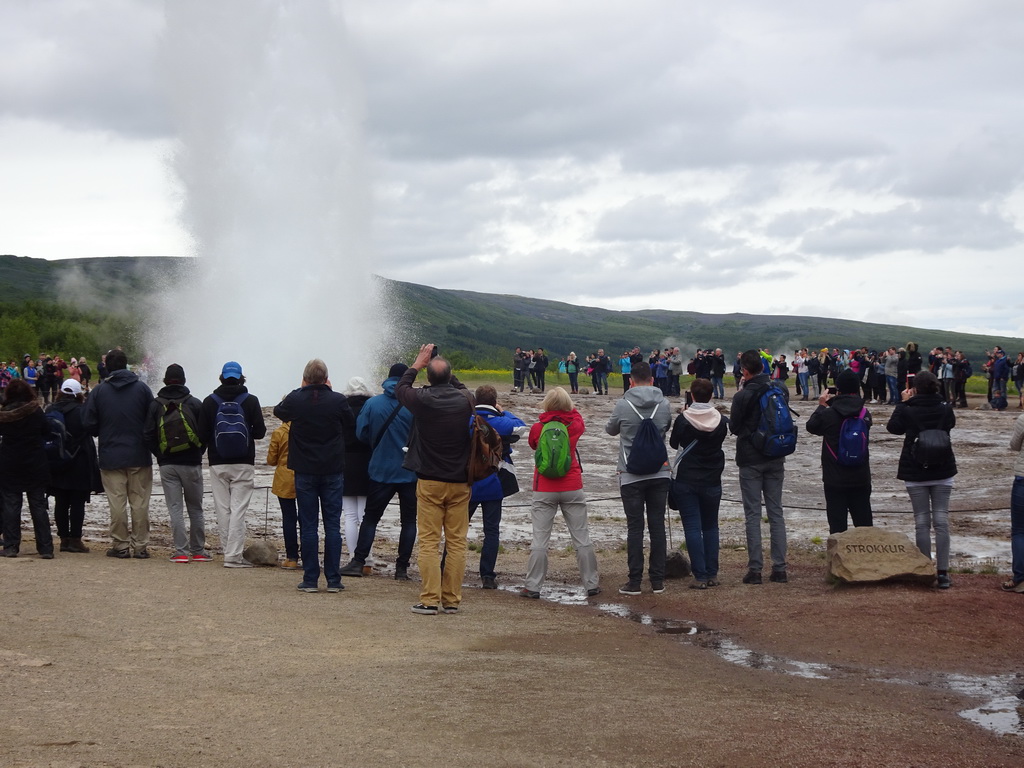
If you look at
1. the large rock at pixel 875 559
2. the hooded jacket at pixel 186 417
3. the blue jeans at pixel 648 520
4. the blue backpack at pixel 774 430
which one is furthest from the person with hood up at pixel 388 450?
the large rock at pixel 875 559

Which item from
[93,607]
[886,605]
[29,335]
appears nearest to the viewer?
[93,607]

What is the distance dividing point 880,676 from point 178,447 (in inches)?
272

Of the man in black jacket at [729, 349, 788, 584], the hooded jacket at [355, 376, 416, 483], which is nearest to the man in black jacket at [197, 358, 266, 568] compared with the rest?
the hooded jacket at [355, 376, 416, 483]

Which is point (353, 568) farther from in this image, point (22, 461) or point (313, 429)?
point (22, 461)

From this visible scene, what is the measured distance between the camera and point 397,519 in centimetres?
1630

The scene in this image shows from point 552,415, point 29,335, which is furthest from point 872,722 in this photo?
point 29,335

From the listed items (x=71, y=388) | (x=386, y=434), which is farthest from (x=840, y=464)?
(x=71, y=388)

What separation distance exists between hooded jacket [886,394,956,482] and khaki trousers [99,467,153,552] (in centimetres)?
736

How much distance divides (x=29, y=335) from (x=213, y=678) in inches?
3199

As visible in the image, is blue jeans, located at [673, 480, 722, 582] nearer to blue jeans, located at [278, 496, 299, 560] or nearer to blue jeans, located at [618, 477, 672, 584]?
blue jeans, located at [618, 477, 672, 584]

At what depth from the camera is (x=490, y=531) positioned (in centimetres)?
1073

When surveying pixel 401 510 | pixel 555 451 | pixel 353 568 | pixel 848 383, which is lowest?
pixel 353 568

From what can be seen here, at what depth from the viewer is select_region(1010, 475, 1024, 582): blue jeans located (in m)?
9.95

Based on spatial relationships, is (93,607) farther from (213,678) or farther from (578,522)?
(578,522)
